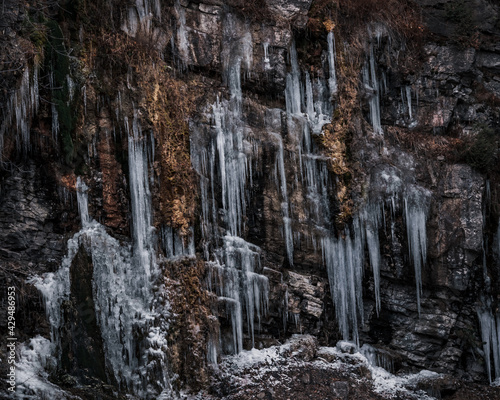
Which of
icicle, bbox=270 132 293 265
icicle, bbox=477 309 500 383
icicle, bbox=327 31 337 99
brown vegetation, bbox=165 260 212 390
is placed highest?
icicle, bbox=327 31 337 99

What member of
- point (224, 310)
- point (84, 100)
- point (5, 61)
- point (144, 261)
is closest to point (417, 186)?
point (224, 310)

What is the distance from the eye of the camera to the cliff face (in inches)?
380

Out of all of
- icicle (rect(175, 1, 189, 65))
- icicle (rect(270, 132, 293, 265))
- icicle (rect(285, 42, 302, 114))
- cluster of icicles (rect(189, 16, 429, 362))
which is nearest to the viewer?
cluster of icicles (rect(189, 16, 429, 362))

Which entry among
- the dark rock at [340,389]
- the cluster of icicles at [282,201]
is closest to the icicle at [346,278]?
the cluster of icicles at [282,201]

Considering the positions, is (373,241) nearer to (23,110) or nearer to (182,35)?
(182,35)

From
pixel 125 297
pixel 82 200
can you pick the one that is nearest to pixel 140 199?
pixel 82 200

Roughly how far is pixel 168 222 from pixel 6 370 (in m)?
3.76

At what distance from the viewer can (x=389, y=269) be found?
13.1m

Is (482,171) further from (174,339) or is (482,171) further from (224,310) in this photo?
(174,339)

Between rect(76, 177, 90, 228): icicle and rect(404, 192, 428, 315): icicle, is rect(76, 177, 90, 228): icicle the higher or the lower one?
the higher one

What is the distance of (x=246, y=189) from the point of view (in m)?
12.1

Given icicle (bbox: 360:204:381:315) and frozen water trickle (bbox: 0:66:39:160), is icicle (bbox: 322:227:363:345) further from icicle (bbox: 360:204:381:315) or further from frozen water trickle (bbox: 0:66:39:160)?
frozen water trickle (bbox: 0:66:39:160)

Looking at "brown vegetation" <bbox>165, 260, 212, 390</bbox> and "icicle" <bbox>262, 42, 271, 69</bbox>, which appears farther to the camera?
"icicle" <bbox>262, 42, 271, 69</bbox>

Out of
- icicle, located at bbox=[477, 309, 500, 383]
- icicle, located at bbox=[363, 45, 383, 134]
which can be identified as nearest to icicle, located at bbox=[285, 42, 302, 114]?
icicle, located at bbox=[363, 45, 383, 134]
